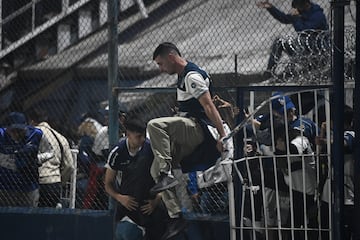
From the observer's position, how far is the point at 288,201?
7.35 meters

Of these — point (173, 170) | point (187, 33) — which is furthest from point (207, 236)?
point (187, 33)

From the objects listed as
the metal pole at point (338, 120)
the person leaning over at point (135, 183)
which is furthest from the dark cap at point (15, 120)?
the metal pole at point (338, 120)

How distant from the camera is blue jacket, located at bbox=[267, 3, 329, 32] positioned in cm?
846

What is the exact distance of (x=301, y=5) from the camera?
8867 mm

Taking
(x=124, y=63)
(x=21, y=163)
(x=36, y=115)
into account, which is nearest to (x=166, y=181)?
(x=21, y=163)

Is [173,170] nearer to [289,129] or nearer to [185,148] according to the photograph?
[185,148]

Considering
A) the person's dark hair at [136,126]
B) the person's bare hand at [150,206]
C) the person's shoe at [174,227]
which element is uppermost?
the person's dark hair at [136,126]

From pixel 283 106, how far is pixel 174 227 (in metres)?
1.50

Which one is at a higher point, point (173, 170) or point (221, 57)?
point (221, 57)

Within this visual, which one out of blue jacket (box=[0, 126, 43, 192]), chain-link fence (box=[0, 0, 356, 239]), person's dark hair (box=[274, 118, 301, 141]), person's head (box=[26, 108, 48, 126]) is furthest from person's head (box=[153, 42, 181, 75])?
person's head (box=[26, 108, 48, 126])

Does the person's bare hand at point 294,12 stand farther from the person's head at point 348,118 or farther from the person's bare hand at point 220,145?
the person's bare hand at point 220,145

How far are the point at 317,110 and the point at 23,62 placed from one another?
5.55 m

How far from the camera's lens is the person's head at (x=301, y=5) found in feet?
28.5

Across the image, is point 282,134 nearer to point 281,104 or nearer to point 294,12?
point 281,104
